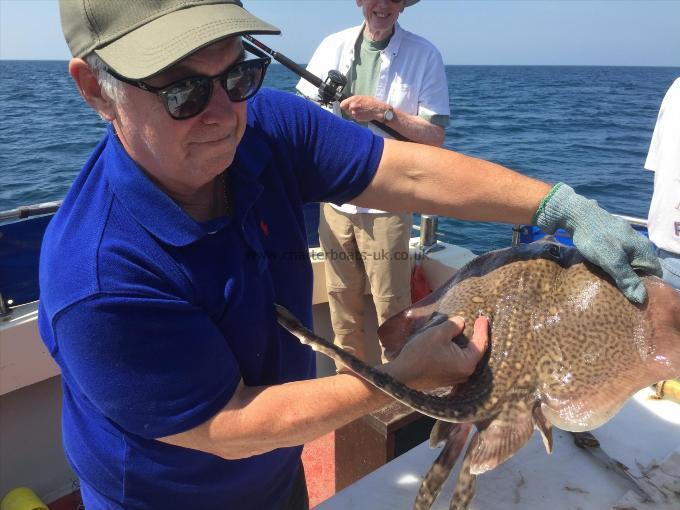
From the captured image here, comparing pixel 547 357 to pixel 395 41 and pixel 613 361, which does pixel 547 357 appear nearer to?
pixel 613 361

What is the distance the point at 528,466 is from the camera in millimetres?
2400

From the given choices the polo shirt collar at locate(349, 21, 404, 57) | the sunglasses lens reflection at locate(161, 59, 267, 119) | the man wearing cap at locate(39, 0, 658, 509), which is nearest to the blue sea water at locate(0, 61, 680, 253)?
the polo shirt collar at locate(349, 21, 404, 57)

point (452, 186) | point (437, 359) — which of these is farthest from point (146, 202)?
point (452, 186)

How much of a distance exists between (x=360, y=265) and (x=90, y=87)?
3.23 m

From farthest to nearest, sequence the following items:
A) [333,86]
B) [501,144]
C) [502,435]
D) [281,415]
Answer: [501,144], [333,86], [502,435], [281,415]

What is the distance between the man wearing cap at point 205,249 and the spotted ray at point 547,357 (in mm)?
93

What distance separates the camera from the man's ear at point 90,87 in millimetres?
1452

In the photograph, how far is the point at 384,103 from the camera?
403cm

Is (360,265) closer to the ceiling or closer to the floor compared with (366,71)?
closer to the floor

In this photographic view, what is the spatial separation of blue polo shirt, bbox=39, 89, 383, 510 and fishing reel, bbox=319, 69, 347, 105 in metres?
2.12

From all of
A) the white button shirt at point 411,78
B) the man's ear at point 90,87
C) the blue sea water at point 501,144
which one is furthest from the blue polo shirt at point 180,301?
the blue sea water at point 501,144

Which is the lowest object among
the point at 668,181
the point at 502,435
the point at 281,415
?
the point at 502,435

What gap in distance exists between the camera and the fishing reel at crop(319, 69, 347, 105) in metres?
4.12

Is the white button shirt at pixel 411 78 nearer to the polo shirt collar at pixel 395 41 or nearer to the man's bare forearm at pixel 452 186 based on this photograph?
the polo shirt collar at pixel 395 41
